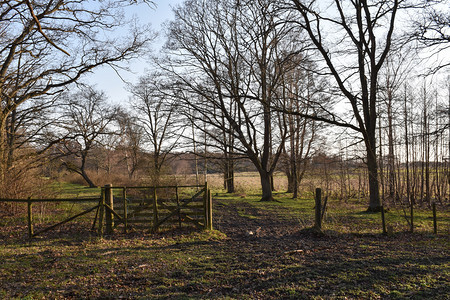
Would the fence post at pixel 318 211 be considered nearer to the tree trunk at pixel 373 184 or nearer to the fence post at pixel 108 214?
the tree trunk at pixel 373 184

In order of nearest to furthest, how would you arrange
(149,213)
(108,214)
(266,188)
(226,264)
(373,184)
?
(226,264) < (108,214) < (149,213) < (373,184) < (266,188)

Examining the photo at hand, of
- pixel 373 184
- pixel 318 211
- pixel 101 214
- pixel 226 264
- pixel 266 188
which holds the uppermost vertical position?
pixel 373 184

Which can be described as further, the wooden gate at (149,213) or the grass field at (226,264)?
the wooden gate at (149,213)

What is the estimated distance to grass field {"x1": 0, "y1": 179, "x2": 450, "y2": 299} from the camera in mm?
5000

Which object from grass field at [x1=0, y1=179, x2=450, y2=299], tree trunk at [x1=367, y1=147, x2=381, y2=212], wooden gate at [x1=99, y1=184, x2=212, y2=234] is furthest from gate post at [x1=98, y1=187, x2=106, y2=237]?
tree trunk at [x1=367, y1=147, x2=381, y2=212]

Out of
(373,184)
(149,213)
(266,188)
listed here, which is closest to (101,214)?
(149,213)

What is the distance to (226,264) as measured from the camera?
6.58 meters

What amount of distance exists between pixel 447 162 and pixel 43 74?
2239 centimetres

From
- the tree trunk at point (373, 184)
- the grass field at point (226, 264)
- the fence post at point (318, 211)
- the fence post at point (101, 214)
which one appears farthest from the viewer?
the tree trunk at point (373, 184)

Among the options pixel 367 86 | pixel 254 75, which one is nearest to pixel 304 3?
pixel 367 86

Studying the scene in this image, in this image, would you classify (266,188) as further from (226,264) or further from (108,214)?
(226,264)

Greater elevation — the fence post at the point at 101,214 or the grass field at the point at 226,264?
the fence post at the point at 101,214

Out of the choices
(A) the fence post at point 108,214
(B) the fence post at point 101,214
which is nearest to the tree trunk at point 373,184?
(A) the fence post at point 108,214

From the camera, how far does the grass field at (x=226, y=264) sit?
5.00 meters
